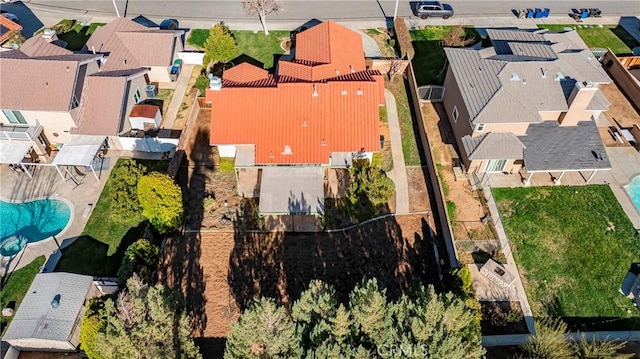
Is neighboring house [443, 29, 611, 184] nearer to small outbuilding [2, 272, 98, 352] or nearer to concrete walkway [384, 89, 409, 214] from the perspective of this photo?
concrete walkway [384, 89, 409, 214]

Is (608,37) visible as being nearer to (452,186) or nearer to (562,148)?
(562,148)

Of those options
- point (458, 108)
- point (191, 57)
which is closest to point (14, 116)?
point (191, 57)

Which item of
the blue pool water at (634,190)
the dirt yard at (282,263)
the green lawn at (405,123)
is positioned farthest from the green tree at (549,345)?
the green lawn at (405,123)

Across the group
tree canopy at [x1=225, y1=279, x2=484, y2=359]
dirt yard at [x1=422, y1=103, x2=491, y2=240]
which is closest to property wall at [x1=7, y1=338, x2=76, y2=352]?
tree canopy at [x1=225, y1=279, x2=484, y2=359]

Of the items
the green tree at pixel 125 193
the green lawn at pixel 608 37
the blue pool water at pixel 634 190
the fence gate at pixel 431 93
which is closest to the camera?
the green tree at pixel 125 193

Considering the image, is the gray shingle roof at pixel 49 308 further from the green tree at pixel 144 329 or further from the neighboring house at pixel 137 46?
the neighboring house at pixel 137 46

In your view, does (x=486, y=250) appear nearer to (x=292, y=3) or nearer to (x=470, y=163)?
(x=470, y=163)
